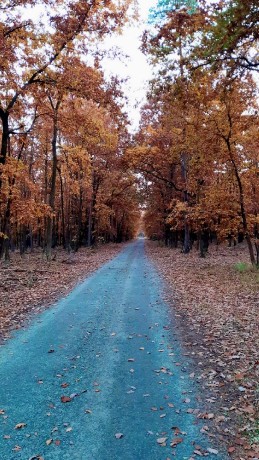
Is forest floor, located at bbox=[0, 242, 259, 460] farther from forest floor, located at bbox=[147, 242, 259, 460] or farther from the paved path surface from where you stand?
the paved path surface

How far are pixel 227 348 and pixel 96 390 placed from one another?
3.09 meters

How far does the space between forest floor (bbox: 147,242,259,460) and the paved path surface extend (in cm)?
33

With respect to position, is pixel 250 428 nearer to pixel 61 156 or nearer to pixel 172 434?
pixel 172 434

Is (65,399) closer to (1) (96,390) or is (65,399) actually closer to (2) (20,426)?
(1) (96,390)

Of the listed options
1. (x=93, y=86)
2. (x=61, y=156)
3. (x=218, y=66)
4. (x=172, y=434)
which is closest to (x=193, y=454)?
(x=172, y=434)

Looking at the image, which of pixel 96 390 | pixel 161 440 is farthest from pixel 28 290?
pixel 161 440

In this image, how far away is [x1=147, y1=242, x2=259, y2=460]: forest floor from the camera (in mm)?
4328

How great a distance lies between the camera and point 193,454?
Answer: 3738mm

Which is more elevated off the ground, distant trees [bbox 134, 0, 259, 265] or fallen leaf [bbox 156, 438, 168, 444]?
distant trees [bbox 134, 0, 259, 265]

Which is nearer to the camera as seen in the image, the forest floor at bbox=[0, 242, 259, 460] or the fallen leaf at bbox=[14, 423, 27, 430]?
the fallen leaf at bbox=[14, 423, 27, 430]

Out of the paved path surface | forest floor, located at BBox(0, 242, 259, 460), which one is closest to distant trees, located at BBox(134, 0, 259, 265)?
forest floor, located at BBox(0, 242, 259, 460)

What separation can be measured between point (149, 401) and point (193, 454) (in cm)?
121

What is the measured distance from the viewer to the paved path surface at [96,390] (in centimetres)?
390

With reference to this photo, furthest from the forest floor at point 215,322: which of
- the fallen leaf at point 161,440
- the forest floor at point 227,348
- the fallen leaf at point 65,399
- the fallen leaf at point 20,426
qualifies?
the fallen leaf at point 20,426
